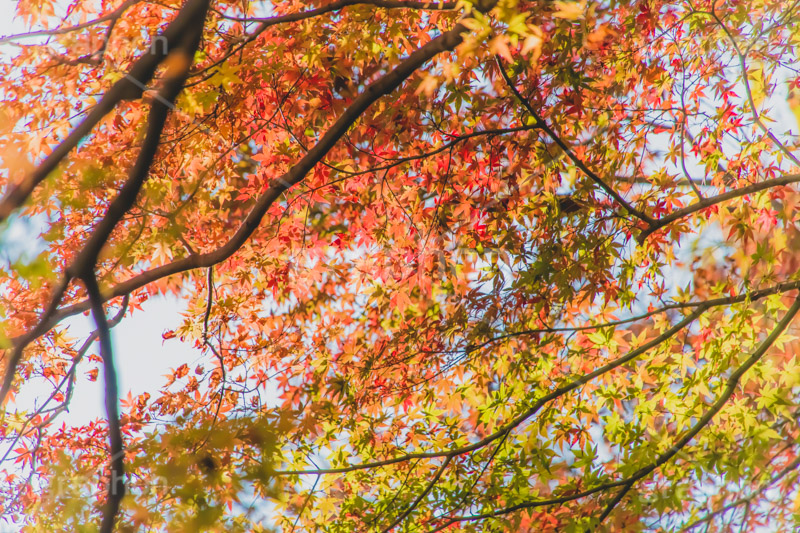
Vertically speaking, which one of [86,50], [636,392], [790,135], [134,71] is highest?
[86,50]

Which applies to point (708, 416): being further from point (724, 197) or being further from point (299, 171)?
point (299, 171)

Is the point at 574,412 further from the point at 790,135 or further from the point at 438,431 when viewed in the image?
the point at 790,135

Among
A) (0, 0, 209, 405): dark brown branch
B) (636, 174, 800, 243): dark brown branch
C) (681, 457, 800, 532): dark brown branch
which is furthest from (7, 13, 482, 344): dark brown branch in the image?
(681, 457, 800, 532): dark brown branch

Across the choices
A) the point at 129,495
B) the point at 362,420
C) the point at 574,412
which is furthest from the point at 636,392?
the point at 129,495

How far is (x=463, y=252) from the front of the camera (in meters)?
3.39

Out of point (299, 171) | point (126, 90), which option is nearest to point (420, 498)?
point (299, 171)

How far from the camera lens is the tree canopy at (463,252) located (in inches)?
100

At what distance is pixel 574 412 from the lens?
2.96m

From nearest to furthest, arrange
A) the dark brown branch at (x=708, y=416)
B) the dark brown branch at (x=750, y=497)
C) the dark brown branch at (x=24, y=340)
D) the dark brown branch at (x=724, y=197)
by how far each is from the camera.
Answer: the dark brown branch at (x=24, y=340), the dark brown branch at (x=750, y=497), the dark brown branch at (x=708, y=416), the dark brown branch at (x=724, y=197)

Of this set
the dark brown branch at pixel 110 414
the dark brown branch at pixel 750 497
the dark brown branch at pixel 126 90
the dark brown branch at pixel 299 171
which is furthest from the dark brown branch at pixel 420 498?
the dark brown branch at pixel 126 90

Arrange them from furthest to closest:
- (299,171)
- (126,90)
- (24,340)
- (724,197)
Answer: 1. (724,197)
2. (299,171)
3. (24,340)
4. (126,90)

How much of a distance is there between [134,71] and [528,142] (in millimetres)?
→ 2171

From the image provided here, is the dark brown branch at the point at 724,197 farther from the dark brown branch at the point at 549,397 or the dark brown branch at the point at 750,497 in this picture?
the dark brown branch at the point at 750,497

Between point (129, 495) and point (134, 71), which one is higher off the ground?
point (134, 71)
